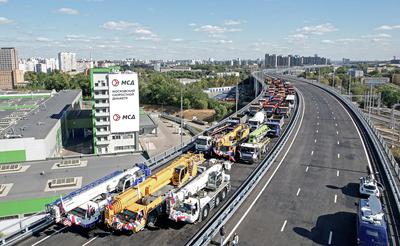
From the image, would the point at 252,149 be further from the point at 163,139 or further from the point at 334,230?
the point at 163,139

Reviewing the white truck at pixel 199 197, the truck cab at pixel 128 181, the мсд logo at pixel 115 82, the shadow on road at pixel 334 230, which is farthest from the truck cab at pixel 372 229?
the мсд logo at pixel 115 82

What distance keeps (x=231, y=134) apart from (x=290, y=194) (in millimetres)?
10708

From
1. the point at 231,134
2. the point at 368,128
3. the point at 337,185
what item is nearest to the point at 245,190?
the point at 337,185

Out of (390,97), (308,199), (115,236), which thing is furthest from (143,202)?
(390,97)

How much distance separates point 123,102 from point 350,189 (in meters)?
46.6

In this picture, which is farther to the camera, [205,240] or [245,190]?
[245,190]

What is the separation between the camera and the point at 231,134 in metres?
34.0

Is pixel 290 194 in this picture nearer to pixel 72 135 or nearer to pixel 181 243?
pixel 181 243

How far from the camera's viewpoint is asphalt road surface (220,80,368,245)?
19.1 m

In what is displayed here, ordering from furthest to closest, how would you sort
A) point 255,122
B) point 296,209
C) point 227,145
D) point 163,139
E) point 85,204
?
point 163,139 → point 255,122 → point 227,145 → point 296,209 → point 85,204

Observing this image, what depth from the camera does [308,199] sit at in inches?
950

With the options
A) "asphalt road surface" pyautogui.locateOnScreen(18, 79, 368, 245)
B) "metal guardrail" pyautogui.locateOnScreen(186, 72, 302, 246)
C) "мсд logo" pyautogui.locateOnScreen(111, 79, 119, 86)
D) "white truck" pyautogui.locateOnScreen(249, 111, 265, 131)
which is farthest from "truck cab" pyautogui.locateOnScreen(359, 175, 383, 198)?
"мсд logo" pyautogui.locateOnScreen(111, 79, 119, 86)

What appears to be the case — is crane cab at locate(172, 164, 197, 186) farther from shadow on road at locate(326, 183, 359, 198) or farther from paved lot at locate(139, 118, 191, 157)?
paved lot at locate(139, 118, 191, 157)

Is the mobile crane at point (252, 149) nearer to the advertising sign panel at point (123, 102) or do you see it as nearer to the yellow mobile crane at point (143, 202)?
the yellow mobile crane at point (143, 202)
